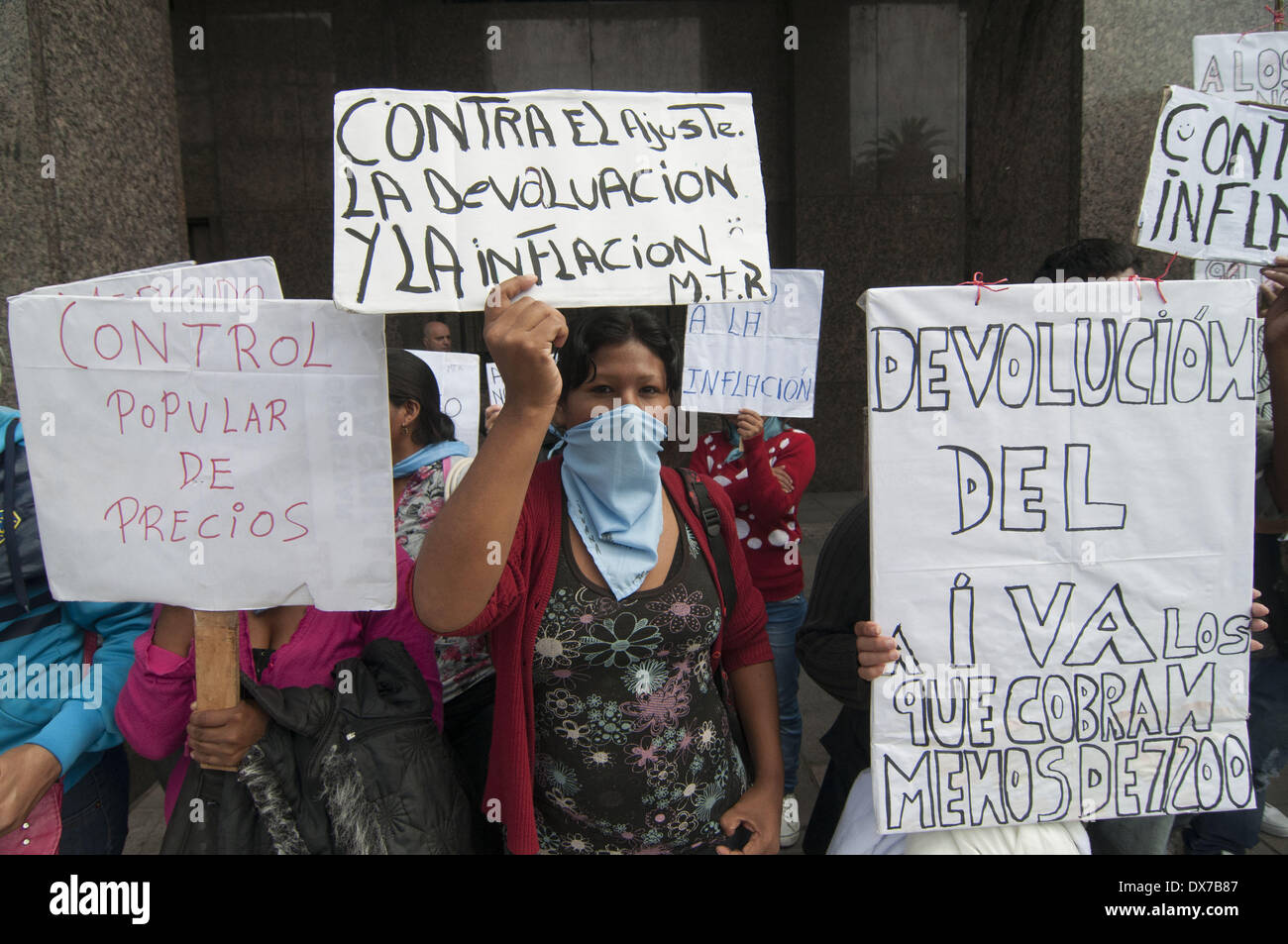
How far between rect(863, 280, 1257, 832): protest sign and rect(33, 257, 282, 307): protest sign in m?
1.20

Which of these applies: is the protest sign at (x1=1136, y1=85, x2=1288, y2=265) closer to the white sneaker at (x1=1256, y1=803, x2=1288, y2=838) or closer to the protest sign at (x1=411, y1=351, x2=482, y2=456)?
the white sneaker at (x1=1256, y1=803, x2=1288, y2=838)

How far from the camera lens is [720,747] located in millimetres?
1669

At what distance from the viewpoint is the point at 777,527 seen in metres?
3.13

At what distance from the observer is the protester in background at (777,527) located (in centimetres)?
307

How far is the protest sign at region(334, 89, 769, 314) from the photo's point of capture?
1.41 meters

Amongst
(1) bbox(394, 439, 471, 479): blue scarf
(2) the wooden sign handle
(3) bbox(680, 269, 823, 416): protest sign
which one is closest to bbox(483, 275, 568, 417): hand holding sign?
(2) the wooden sign handle

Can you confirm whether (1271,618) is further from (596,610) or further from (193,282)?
(193,282)

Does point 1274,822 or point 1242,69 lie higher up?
point 1242,69

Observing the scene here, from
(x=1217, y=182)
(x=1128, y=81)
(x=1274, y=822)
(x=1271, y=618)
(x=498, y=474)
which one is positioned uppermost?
(x=1128, y=81)

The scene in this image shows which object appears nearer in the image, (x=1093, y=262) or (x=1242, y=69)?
(x=1093, y=262)

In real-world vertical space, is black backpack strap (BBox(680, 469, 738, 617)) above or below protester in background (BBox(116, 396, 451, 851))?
above

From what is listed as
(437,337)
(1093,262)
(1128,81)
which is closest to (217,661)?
(1093,262)

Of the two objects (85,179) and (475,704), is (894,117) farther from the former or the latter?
(475,704)

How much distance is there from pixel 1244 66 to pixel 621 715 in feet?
10.5
